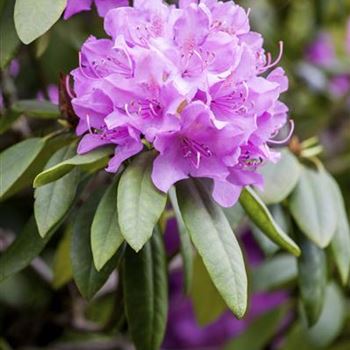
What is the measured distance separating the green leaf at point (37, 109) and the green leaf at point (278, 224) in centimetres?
34

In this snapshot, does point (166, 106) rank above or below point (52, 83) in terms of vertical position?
above

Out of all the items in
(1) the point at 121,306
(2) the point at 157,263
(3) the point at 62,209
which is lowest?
(1) the point at 121,306

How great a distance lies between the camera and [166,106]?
0.84 metres

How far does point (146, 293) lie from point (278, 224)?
0.26 m

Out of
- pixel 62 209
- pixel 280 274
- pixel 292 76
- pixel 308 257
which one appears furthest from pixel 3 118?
pixel 292 76

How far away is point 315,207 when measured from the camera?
3.71 feet

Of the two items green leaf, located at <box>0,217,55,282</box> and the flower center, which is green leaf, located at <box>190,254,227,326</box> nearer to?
green leaf, located at <box>0,217,55,282</box>

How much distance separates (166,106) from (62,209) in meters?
0.17

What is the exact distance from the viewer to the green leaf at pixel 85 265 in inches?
37.1

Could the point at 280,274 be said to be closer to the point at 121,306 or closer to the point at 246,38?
the point at 121,306

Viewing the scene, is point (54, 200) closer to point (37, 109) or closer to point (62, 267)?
point (37, 109)

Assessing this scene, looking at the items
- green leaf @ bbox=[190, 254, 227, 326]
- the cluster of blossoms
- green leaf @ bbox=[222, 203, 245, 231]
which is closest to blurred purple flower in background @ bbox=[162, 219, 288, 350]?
green leaf @ bbox=[190, 254, 227, 326]

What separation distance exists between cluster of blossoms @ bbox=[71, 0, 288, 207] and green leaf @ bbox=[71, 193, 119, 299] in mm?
114

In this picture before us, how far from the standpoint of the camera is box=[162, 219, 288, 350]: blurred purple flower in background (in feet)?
6.08
